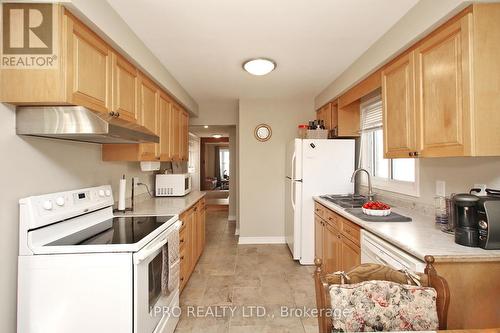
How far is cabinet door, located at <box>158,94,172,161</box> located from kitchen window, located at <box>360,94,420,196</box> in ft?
7.84

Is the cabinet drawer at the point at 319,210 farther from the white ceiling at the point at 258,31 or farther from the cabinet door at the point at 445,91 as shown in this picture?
the white ceiling at the point at 258,31

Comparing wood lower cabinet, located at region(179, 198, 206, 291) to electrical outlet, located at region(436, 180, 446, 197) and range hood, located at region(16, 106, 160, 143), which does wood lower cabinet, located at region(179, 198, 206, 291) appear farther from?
electrical outlet, located at region(436, 180, 446, 197)

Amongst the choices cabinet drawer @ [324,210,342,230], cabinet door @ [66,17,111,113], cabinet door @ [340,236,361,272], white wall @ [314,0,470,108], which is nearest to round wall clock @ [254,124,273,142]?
white wall @ [314,0,470,108]

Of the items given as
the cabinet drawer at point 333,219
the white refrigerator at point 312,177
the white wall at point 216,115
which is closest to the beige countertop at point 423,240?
the cabinet drawer at point 333,219

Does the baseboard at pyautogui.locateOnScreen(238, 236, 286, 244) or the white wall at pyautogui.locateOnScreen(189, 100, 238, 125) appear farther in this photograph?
the white wall at pyautogui.locateOnScreen(189, 100, 238, 125)

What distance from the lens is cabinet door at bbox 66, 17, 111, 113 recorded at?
1.40 metres

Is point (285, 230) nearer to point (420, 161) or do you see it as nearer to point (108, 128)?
point (420, 161)

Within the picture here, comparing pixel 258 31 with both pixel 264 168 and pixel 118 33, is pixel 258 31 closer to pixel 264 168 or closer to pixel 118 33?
pixel 118 33

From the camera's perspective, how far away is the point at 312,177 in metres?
3.34

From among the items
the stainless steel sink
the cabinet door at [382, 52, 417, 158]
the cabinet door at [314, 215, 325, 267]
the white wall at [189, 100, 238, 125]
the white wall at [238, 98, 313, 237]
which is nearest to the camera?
the cabinet door at [382, 52, 417, 158]

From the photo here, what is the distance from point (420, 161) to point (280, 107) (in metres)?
2.44

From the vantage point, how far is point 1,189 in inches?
51.3

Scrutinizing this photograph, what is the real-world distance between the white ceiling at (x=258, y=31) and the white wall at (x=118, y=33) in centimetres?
6

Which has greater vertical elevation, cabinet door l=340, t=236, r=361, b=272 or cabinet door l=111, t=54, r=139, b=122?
cabinet door l=111, t=54, r=139, b=122
